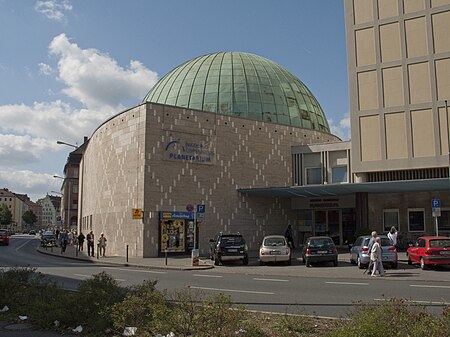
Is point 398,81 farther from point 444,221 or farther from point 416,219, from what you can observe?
point 444,221

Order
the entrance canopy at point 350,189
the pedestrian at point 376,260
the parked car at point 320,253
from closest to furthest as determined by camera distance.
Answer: the pedestrian at point 376,260, the parked car at point 320,253, the entrance canopy at point 350,189

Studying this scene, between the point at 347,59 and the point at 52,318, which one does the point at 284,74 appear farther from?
the point at 52,318

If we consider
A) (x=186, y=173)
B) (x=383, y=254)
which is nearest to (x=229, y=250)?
(x=383, y=254)

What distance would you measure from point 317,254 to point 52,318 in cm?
1656

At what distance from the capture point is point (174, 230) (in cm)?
3131

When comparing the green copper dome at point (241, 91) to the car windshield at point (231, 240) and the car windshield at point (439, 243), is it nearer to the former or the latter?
the car windshield at point (231, 240)

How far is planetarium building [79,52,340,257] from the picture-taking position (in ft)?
102

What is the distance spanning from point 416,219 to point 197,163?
628 inches

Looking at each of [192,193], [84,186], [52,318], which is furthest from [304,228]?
[52,318]

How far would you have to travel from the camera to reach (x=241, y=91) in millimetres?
43000

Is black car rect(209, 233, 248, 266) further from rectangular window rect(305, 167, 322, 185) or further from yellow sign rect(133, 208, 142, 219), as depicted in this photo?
rectangular window rect(305, 167, 322, 185)

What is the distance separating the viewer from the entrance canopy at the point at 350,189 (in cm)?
2800

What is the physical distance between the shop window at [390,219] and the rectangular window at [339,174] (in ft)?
13.6

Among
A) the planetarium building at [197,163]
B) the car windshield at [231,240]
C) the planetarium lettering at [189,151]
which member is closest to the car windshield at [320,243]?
the car windshield at [231,240]
